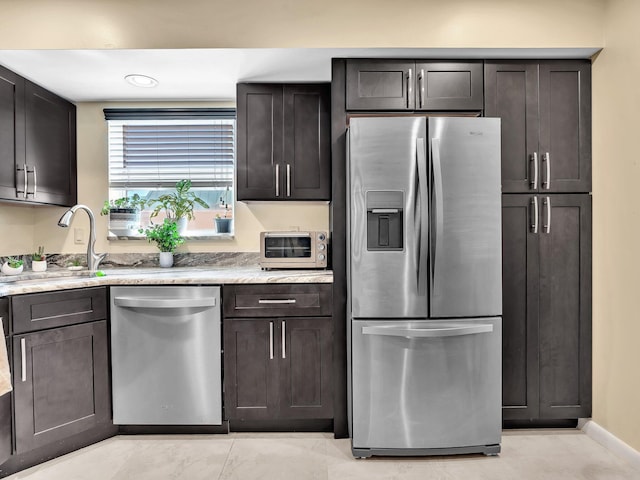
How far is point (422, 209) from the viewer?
2.06 m

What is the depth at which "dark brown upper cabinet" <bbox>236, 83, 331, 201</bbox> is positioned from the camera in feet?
8.55

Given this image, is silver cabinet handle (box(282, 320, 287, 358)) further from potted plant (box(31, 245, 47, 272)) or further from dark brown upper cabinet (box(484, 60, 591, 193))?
potted plant (box(31, 245, 47, 272))

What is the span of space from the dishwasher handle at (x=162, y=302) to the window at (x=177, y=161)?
2.79 feet

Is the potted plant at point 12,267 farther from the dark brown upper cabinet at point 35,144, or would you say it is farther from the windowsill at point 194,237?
the windowsill at point 194,237

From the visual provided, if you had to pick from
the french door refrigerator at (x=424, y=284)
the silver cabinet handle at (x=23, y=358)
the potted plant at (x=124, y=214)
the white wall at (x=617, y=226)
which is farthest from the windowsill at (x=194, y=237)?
the white wall at (x=617, y=226)

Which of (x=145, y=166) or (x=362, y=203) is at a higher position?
(x=145, y=166)

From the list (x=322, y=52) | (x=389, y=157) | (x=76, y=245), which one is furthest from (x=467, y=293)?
(x=76, y=245)

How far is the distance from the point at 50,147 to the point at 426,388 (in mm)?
2811

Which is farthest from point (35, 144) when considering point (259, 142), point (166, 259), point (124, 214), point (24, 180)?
point (259, 142)

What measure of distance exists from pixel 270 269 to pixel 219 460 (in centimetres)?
115

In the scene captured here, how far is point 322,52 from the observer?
2211 mm

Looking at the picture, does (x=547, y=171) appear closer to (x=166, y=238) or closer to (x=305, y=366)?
(x=305, y=366)

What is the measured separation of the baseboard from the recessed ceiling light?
339 centimetres

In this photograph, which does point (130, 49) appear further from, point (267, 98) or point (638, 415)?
point (638, 415)
